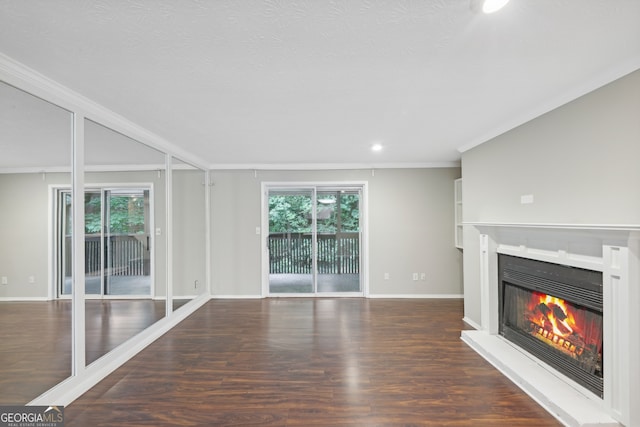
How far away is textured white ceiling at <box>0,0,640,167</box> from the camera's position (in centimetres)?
135

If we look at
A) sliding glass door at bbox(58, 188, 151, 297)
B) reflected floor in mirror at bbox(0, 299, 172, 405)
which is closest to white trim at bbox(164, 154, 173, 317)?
sliding glass door at bbox(58, 188, 151, 297)

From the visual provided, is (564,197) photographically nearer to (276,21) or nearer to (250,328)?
(276,21)

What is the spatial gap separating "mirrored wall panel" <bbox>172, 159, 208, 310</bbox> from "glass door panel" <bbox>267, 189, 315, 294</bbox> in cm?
118

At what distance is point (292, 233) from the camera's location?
5344 mm

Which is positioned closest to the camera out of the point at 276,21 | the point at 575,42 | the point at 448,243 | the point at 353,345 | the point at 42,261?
the point at 276,21

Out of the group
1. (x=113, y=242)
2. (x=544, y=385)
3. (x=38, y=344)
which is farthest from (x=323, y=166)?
(x=38, y=344)

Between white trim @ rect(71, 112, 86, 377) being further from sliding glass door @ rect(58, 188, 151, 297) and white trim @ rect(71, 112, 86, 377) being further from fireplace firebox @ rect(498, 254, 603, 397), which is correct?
fireplace firebox @ rect(498, 254, 603, 397)

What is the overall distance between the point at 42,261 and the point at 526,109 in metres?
4.25

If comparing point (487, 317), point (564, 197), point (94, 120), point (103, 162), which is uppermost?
point (94, 120)

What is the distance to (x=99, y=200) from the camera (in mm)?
2812

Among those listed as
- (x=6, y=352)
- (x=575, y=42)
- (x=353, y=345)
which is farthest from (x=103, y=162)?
(x=575, y=42)

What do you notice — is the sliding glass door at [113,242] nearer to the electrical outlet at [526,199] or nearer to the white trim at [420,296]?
the white trim at [420,296]

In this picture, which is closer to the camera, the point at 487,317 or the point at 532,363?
the point at 532,363

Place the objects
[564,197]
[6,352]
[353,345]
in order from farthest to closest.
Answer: [353,345]
[564,197]
[6,352]
